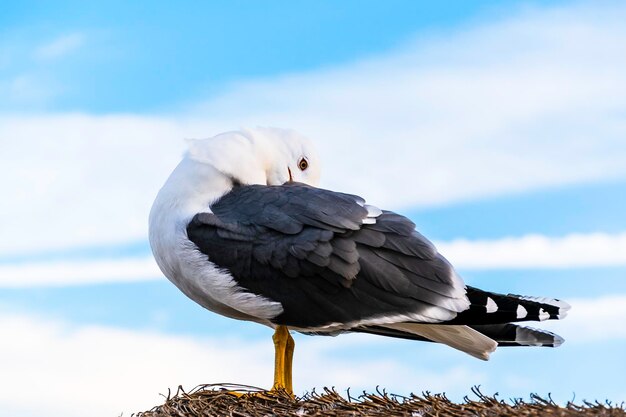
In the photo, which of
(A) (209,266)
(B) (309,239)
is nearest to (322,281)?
(B) (309,239)

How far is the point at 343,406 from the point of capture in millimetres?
6918

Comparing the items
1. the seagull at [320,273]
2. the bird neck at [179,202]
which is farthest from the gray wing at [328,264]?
the bird neck at [179,202]

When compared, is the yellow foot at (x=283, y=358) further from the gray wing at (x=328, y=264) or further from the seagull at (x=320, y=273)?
the gray wing at (x=328, y=264)

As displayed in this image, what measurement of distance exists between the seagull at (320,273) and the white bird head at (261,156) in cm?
24

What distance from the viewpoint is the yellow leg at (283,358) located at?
7.91 meters

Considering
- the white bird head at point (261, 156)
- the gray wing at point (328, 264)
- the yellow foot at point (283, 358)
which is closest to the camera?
the gray wing at point (328, 264)

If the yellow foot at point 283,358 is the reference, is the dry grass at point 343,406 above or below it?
below

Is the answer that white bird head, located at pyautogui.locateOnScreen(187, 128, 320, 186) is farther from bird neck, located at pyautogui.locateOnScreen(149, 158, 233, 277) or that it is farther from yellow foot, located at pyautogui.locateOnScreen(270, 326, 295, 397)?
yellow foot, located at pyautogui.locateOnScreen(270, 326, 295, 397)

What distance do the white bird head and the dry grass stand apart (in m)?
1.76

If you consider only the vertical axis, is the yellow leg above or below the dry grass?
above

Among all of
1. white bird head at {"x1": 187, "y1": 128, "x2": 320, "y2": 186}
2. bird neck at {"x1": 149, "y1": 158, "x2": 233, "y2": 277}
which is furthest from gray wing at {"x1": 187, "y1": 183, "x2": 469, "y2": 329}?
white bird head at {"x1": 187, "y1": 128, "x2": 320, "y2": 186}

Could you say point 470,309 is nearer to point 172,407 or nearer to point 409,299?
point 409,299

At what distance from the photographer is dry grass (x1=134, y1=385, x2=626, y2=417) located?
244 inches

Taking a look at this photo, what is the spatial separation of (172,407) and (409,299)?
5.95 ft
